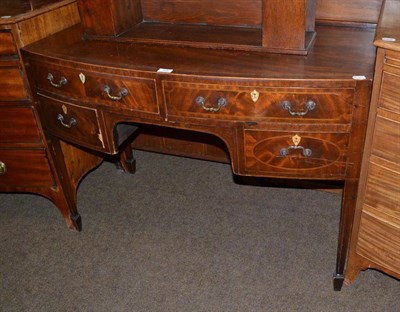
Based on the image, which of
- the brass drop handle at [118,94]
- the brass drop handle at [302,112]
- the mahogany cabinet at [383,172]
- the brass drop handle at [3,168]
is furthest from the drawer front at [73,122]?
the mahogany cabinet at [383,172]

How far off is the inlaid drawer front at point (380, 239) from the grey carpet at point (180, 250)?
0.25 m

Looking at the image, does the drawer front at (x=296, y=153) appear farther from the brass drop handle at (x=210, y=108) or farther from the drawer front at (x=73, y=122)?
the drawer front at (x=73, y=122)

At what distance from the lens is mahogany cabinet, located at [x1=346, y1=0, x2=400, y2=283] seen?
4.51 ft

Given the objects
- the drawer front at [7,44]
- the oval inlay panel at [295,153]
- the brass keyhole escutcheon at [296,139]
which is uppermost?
the drawer front at [7,44]

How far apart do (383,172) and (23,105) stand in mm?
1495

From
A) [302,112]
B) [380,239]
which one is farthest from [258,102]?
[380,239]

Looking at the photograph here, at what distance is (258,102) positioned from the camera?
1527mm

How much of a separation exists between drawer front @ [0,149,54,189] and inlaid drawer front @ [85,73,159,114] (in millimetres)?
575

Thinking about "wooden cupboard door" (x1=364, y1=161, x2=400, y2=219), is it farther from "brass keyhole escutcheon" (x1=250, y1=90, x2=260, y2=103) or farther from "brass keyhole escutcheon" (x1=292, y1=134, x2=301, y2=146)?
"brass keyhole escutcheon" (x1=250, y1=90, x2=260, y2=103)

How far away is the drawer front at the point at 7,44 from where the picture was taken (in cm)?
185

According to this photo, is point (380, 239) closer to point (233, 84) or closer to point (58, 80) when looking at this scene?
point (233, 84)

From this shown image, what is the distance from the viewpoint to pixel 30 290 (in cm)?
206

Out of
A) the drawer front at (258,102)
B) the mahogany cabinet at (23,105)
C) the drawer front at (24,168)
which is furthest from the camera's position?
the drawer front at (24,168)

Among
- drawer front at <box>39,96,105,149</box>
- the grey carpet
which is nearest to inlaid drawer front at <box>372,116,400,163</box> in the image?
the grey carpet
